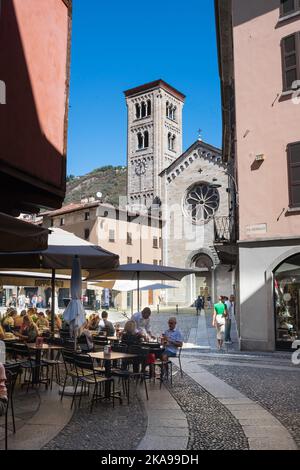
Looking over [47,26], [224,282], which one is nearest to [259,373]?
[47,26]

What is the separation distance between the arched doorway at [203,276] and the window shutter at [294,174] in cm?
2750

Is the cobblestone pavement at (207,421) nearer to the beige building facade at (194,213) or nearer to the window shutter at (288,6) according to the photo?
the window shutter at (288,6)

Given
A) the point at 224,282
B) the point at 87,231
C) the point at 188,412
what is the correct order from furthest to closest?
the point at 87,231
the point at 224,282
the point at 188,412

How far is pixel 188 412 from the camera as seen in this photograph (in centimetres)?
668

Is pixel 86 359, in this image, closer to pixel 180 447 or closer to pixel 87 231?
pixel 180 447

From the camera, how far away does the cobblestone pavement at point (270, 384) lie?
6.59 metres

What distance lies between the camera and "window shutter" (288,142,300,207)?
534 inches

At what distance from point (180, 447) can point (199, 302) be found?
26556 mm

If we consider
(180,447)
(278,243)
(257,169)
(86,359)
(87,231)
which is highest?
(87,231)

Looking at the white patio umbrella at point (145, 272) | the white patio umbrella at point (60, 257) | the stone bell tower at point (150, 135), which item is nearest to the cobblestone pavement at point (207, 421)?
the white patio umbrella at point (60, 257)

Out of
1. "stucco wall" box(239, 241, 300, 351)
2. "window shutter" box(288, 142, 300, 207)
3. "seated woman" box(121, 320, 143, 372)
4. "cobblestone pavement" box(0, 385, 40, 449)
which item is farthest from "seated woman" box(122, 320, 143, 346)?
"window shutter" box(288, 142, 300, 207)

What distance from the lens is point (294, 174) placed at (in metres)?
13.6

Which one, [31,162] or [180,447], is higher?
[31,162]

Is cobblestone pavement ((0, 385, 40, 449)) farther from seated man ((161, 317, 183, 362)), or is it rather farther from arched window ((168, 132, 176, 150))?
arched window ((168, 132, 176, 150))
